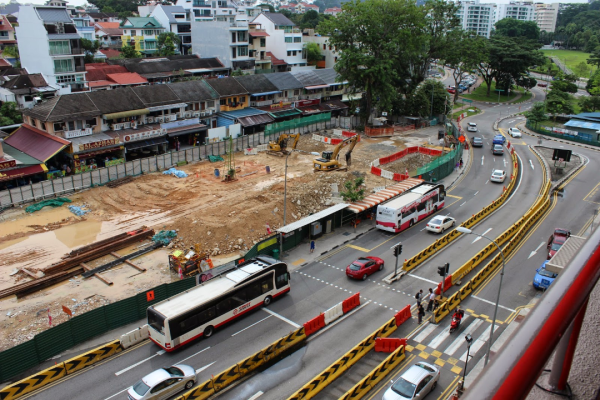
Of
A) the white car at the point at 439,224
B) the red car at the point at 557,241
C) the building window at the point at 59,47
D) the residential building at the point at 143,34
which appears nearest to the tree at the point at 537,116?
the white car at the point at 439,224

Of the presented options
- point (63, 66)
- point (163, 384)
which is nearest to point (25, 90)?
point (63, 66)

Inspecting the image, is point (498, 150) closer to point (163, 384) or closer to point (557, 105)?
point (557, 105)

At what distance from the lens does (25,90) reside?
66.1 meters

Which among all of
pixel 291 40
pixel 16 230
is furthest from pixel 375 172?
pixel 291 40

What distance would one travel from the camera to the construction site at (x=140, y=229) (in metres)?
32.6

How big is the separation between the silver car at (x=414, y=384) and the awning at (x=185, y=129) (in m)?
48.4

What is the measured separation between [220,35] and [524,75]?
72029 mm

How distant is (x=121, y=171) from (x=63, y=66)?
26.1 metres

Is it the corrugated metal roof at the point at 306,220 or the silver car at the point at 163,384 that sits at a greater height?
the corrugated metal roof at the point at 306,220

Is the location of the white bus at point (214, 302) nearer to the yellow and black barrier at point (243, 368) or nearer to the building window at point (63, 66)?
the yellow and black barrier at point (243, 368)

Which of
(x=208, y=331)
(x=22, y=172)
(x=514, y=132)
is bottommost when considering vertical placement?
(x=208, y=331)

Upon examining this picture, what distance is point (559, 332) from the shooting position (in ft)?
9.28

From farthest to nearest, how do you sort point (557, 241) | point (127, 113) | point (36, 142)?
point (127, 113), point (36, 142), point (557, 241)

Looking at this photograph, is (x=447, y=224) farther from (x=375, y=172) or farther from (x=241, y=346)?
(x=241, y=346)
